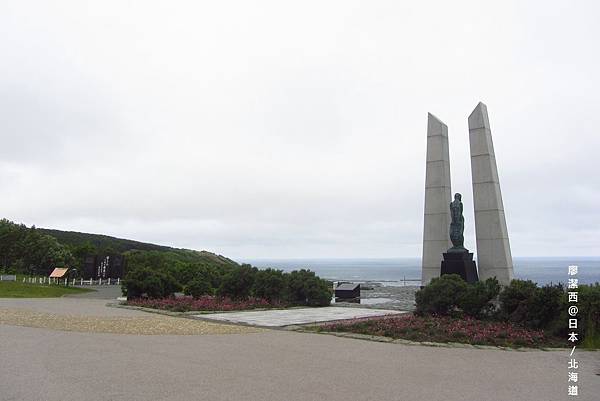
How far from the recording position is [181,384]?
630 centimetres

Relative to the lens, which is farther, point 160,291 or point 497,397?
point 160,291

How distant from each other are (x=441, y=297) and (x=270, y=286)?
8.53 metres

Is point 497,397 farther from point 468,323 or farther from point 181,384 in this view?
point 468,323

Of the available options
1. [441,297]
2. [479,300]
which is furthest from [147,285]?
[479,300]

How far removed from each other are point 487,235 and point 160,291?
47.8ft

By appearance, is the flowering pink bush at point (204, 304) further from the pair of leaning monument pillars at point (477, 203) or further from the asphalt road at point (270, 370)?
the pair of leaning monument pillars at point (477, 203)

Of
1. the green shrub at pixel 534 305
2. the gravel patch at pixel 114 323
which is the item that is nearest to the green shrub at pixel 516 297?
the green shrub at pixel 534 305

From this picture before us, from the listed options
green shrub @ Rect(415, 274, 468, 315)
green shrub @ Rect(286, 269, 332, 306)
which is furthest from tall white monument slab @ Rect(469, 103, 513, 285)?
green shrub @ Rect(415, 274, 468, 315)

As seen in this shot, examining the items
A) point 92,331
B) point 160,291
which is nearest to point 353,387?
point 92,331

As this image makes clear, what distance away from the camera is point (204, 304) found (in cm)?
1784

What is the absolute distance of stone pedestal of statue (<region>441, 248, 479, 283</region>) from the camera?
20250 millimetres

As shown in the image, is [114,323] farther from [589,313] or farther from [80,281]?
[80,281]

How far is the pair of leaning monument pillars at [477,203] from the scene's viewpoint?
21250 millimetres

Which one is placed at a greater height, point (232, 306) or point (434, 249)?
point (434, 249)
